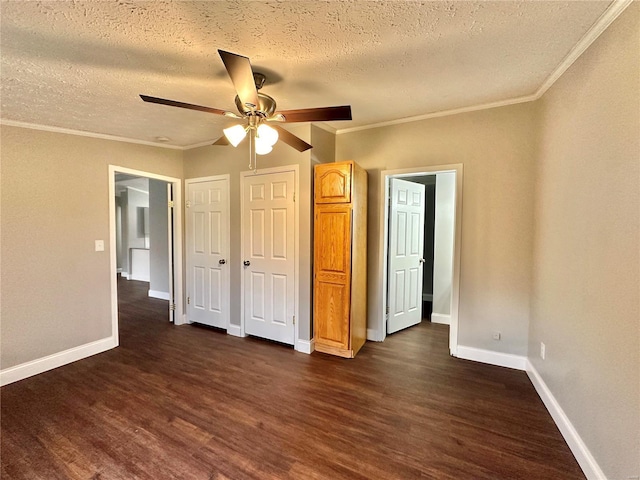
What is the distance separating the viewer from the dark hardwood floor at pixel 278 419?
1653 mm

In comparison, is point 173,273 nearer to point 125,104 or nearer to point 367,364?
point 125,104

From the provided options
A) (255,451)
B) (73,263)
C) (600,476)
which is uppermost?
(73,263)

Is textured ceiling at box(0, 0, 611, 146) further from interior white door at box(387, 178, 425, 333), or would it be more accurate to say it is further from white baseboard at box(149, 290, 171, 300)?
white baseboard at box(149, 290, 171, 300)

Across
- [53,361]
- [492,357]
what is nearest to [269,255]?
[53,361]

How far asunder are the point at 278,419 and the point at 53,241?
2887mm

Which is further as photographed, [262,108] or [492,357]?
[492,357]

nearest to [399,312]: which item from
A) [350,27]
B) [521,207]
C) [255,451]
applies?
[521,207]

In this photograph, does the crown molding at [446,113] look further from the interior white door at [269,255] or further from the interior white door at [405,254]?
the interior white door at [269,255]

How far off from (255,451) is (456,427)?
138 cm

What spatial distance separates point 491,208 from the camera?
9.08ft

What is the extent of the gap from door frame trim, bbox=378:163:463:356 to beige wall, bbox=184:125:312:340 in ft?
2.82

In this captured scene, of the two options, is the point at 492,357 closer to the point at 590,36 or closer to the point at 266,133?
the point at 590,36

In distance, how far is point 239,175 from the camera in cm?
353

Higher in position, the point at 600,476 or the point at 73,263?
the point at 73,263
